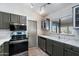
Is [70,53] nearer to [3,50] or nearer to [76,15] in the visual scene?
[76,15]

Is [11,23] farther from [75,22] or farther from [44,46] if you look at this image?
[75,22]

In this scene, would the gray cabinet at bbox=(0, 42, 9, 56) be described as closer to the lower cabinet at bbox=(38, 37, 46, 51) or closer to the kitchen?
the kitchen

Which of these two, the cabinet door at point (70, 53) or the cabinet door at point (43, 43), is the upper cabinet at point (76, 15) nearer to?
the cabinet door at point (70, 53)

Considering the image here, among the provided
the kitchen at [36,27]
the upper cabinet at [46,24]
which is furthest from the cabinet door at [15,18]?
the upper cabinet at [46,24]

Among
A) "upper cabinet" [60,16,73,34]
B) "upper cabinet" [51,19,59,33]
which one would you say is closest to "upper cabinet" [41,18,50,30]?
"upper cabinet" [51,19,59,33]

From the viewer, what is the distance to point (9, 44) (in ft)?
11.1

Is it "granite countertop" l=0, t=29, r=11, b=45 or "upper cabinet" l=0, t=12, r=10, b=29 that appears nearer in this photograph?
"upper cabinet" l=0, t=12, r=10, b=29

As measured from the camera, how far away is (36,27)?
4.49 meters

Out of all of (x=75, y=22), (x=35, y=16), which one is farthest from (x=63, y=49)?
(x=35, y=16)

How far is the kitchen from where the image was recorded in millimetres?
3167

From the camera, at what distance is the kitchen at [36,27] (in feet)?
10.4

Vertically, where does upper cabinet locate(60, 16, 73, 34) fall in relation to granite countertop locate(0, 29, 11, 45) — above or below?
above

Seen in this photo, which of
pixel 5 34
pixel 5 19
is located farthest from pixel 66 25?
pixel 5 34

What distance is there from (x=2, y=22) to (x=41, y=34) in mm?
1711
